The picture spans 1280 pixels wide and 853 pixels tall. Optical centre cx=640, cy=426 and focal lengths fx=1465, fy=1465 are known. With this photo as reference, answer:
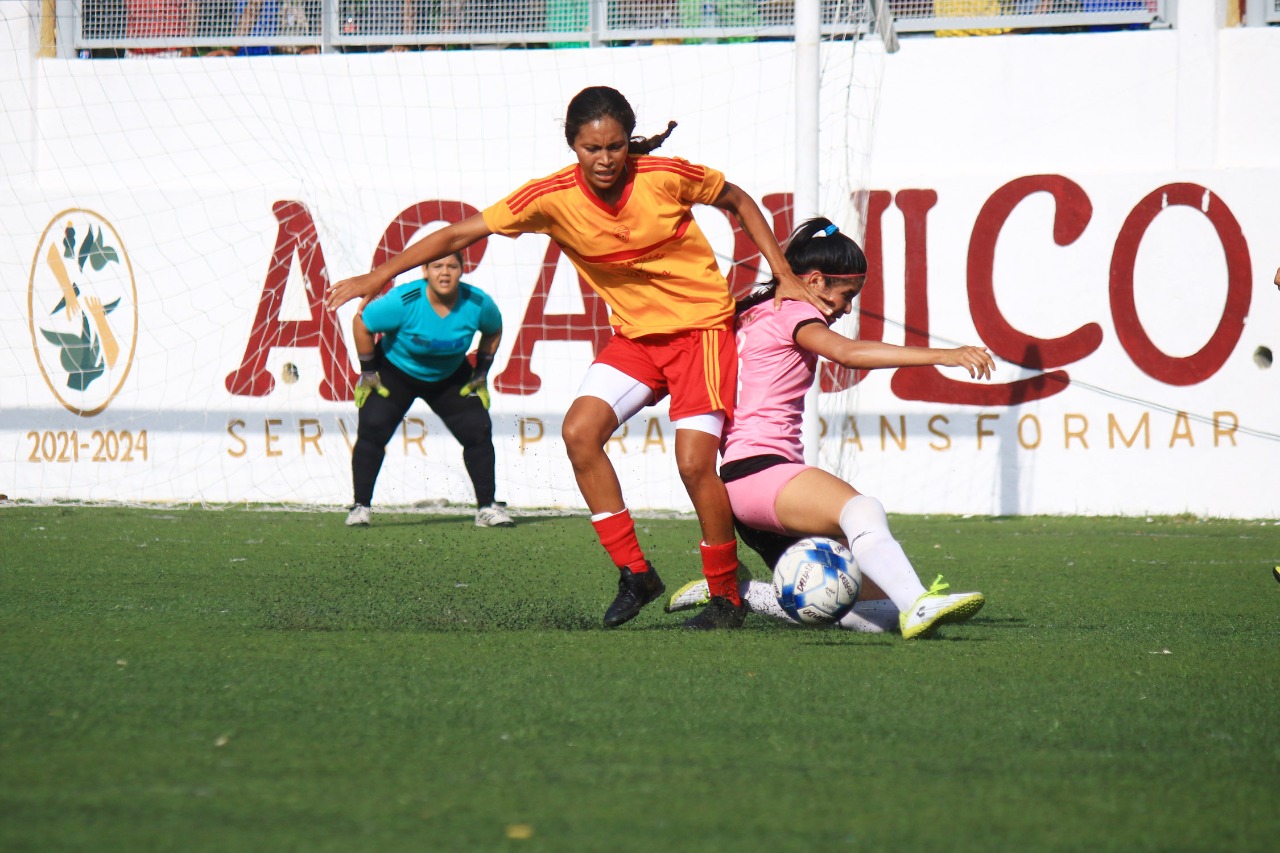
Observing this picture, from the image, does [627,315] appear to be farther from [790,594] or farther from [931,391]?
[931,391]

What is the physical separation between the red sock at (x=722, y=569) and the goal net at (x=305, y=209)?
17.9 ft

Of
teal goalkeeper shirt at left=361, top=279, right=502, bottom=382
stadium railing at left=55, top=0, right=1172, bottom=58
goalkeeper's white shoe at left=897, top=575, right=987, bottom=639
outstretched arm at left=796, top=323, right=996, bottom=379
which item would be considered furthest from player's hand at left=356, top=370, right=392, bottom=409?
goalkeeper's white shoe at left=897, top=575, right=987, bottom=639

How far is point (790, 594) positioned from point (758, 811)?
2164mm

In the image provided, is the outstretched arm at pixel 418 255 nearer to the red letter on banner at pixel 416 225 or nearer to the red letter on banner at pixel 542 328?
the red letter on banner at pixel 542 328

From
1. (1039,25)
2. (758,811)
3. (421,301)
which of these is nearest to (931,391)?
(1039,25)

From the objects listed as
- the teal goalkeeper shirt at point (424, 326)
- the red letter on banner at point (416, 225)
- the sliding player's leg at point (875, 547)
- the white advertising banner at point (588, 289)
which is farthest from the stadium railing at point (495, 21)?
the sliding player's leg at point (875, 547)

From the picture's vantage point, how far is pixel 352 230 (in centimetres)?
1070

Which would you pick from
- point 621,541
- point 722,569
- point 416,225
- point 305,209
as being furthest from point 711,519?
point 305,209

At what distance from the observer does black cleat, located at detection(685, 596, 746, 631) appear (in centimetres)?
483

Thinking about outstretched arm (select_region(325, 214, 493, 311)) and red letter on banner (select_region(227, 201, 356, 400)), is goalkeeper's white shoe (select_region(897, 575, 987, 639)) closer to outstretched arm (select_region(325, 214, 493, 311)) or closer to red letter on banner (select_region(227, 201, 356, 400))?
outstretched arm (select_region(325, 214, 493, 311))

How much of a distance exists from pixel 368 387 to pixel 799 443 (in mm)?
4438

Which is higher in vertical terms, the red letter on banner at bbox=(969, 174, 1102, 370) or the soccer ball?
the red letter on banner at bbox=(969, 174, 1102, 370)

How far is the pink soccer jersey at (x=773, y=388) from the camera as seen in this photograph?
16.1 ft

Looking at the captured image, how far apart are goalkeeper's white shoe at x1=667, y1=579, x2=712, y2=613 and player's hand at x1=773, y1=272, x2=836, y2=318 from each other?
1.02 metres
